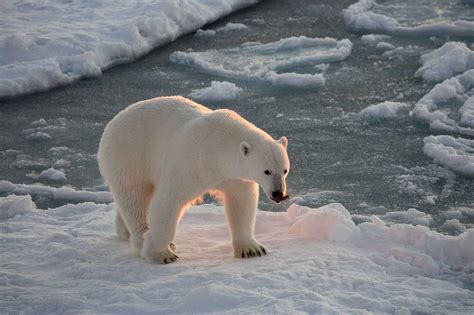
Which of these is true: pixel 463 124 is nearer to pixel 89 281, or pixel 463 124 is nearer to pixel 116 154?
pixel 116 154

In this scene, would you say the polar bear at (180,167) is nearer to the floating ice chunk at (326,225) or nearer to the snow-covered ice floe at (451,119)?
the floating ice chunk at (326,225)

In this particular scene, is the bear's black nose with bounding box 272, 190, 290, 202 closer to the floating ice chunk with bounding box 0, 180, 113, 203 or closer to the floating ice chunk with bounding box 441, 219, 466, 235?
the floating ice chunk with bounding box 441, 219, 466, 235

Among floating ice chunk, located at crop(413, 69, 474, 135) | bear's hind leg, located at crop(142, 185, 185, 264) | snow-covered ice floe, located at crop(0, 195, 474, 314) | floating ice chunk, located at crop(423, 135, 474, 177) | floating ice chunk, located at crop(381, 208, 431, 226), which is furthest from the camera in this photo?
floating ice chunk, located at crop(413, 69, 474, 135)

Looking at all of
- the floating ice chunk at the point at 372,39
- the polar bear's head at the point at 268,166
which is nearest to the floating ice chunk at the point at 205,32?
the floating ice chunk at the point at 372,39

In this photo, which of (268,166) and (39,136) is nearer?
(268,166)

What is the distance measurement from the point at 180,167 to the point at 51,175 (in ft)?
7.24

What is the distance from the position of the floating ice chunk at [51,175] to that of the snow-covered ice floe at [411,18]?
5.05 m

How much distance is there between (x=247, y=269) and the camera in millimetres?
4348

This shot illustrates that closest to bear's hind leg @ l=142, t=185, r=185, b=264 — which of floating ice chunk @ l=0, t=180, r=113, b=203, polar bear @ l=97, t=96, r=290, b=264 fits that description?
polar bear @ l=97, t=96, r=290, b=264

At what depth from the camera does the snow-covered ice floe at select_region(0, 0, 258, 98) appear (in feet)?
28.6

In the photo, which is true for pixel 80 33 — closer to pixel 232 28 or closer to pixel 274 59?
pixel 232 28

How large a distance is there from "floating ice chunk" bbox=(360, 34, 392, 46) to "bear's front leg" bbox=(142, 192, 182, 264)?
5.63 metres

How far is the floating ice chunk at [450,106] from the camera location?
23.5 feet

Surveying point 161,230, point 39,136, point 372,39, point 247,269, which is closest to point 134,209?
point 161,230
